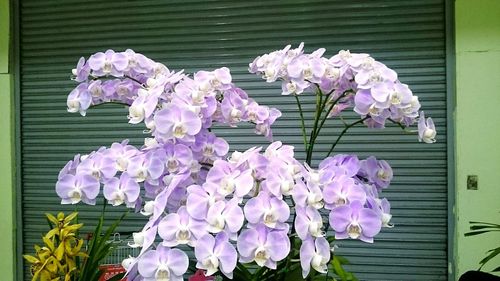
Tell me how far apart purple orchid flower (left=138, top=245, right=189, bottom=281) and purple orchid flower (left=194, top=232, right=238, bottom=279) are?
0.03 m

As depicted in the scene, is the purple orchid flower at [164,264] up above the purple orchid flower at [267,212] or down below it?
below

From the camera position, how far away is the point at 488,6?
2590mm

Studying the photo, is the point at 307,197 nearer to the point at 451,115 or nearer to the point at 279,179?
the point at 279,179

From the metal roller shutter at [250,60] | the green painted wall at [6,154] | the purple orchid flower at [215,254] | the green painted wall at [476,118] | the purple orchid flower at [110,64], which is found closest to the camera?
the purple orchid flower at [215,254]

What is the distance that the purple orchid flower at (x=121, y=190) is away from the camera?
802 millimetres

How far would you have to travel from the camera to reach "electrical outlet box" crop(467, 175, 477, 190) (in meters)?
2.58

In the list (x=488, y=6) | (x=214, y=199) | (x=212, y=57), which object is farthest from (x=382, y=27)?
(x=214, y=199)

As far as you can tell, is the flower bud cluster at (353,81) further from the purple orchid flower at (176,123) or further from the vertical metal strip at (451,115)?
the vertical metal strip at (451,115)

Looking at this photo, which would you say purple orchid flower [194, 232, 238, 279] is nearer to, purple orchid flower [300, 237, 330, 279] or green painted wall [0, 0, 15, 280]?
purple orchid flower [300, 237, 330, 279]

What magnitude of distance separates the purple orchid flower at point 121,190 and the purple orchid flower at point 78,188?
28 millimetres

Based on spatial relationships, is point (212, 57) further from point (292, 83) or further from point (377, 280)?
point (292, 83)

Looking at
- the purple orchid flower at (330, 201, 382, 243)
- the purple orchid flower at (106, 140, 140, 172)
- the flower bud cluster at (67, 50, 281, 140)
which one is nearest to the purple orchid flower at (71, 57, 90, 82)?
the flower bud cluster at (67, 50, 281, 140)

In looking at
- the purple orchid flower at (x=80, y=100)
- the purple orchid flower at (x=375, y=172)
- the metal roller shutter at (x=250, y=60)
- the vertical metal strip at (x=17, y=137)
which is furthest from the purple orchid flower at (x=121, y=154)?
the vertical metal strip at (x=17, y=137)

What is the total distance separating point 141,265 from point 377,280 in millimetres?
2287
